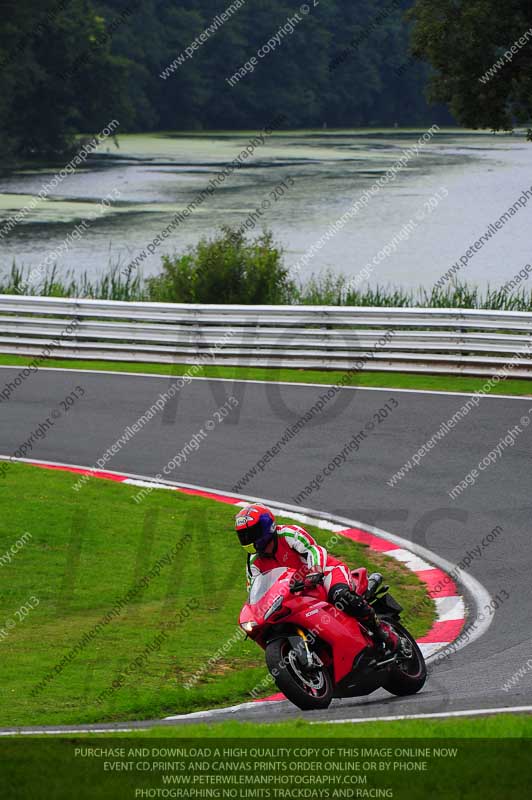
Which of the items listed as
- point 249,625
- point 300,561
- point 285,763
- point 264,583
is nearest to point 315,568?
point 300,561

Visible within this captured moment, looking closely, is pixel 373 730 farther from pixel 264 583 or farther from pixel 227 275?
pixel 227 275

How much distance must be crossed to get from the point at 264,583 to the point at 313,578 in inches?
13.6

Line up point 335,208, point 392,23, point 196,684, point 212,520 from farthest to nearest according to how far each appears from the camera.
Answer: point 392,23 → point 335,208 → point 212,520 → point 196,684

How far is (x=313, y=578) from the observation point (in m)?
7.91

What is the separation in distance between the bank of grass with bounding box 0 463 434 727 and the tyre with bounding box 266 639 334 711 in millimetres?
1102

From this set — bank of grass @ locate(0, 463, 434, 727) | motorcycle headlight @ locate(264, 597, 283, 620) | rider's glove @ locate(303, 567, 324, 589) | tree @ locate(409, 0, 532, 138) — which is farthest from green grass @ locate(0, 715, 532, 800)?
tree @ locate(409, 0, 532, 138)

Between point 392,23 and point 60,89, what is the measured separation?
2734cm

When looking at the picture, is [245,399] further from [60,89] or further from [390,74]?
[390,74]

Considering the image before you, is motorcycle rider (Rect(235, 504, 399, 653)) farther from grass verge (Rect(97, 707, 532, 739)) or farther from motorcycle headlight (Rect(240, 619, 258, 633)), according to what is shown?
grass verge (Rect(97, 707, 532, 739))

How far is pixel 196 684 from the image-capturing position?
8938 millimetres

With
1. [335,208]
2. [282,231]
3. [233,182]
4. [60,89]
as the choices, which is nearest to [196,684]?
[282,231]

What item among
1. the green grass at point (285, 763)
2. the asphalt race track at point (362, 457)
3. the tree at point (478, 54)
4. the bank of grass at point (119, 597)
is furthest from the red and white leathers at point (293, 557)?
the tree at point (478, 54)

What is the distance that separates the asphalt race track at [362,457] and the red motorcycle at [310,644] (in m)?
0.20

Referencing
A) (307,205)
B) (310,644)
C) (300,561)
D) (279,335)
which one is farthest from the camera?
(307,205)
